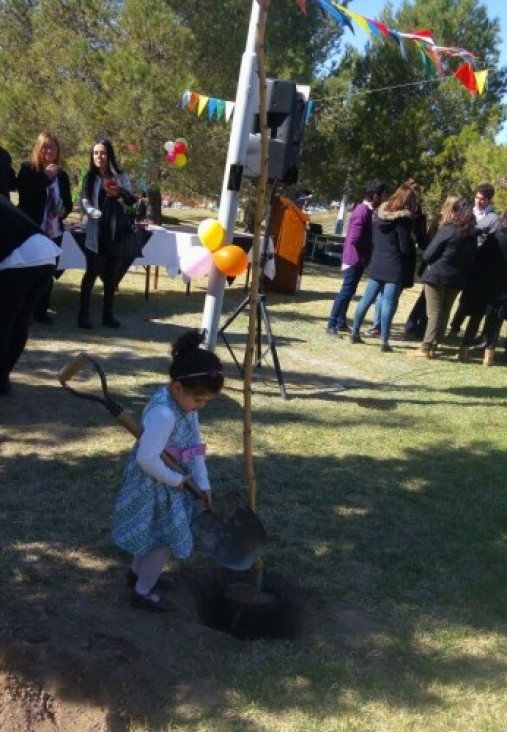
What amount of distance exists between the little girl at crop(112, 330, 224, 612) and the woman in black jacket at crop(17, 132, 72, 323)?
395 cm

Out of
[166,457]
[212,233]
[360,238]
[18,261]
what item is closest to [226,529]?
[166,457]

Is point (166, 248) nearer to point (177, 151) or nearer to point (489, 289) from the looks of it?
point (489, 289)

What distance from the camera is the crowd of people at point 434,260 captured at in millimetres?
7906

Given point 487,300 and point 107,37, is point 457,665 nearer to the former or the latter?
point 487,300

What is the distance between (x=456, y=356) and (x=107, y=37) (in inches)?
394

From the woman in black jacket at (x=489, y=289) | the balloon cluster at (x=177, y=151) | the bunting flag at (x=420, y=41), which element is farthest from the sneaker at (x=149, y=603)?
the balloon cluster at (x=177, y=151)

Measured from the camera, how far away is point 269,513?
4070mm

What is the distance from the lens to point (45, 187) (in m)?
6.80

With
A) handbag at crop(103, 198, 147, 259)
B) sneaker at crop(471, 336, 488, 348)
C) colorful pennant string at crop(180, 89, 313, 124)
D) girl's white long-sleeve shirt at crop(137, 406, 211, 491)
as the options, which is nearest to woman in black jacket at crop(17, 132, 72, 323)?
handbag at crop(103, 198, 147, 259)

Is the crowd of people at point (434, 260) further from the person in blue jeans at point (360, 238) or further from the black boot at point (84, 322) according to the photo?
the black boot at point (84, 322)

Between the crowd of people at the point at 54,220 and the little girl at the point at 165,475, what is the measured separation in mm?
2135

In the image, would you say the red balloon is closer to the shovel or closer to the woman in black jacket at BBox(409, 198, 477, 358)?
the woman in black jacket at BBox(409, 198, 477, 358)

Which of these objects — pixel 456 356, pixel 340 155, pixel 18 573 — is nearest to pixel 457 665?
pixel 18 573

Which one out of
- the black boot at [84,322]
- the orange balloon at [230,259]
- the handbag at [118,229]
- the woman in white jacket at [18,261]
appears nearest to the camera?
the woman in white jacket at [18,261]
